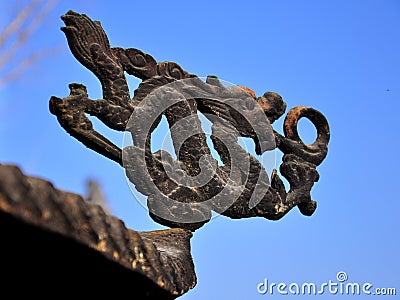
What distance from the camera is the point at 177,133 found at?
96.0 inches

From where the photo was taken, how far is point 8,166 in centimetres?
100

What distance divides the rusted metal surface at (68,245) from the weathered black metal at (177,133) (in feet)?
2.60

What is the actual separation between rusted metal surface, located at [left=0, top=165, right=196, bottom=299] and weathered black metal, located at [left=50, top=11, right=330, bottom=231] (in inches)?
31.2

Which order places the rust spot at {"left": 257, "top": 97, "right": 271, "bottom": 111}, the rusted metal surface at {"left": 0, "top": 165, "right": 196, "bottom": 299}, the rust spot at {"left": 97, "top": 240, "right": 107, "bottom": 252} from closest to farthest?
the rusted metal surface at {"left": 0, "top": 165, "right": 196, "bottom": 299}
the rust spot at {"left": 97, "top": 240, "right": 107, "bottom": 252}
the rust spot at {"left": 257, "top": 97, "right": 271, "bottom": 111}

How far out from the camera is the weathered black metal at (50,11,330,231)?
227 centimetres

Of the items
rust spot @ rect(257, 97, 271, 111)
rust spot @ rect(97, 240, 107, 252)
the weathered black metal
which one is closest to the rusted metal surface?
rust spot @ rect(97, 240, 107, 252)

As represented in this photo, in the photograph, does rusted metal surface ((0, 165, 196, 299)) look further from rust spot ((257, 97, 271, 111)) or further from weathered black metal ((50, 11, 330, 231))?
rust spot ((257, 97, 271, 111))

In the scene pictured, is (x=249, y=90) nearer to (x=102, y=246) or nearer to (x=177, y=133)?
(x=177, y=133)

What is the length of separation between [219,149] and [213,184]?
0.59ft

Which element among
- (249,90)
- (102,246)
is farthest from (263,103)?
(102,246)

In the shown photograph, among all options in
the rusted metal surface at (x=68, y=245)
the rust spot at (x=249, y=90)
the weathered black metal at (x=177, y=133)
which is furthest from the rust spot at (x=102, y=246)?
the rust spot at (x=249, y=90)

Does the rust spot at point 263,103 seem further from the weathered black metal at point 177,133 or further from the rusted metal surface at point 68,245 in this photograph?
the rusted metal surface at point 68,245

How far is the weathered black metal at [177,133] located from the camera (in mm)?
2271

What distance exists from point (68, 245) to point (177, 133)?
135 centimetres
